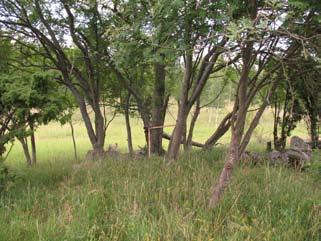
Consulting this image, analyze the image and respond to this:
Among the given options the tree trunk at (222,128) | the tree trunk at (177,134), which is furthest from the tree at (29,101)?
the tree trunk at (222,128)

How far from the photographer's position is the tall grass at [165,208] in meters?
3.70

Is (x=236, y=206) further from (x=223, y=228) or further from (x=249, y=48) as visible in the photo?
(x=249, y=48)

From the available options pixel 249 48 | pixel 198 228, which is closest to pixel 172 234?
pixel 198 228

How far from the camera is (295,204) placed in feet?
14.5

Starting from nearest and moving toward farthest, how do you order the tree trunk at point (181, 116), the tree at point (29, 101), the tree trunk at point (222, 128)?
1. the tree at point (29, 101)
2. the tree trunk at point (181, 116)
3. the tree trunk at point (222, 128)

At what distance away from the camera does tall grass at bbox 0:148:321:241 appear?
3703mm

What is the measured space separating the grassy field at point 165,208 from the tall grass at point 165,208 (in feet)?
0.03

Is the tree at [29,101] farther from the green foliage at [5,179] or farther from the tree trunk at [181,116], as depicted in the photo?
the tree trunk at [181,116]

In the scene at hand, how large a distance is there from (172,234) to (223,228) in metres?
0.52

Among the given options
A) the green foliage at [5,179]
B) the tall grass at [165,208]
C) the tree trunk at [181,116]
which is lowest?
the tall grass at [165,208]

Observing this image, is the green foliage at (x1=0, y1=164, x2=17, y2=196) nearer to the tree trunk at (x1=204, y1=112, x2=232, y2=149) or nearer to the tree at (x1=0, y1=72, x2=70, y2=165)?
the tree at (x1=0, y1=72, x2=70, y2=165)

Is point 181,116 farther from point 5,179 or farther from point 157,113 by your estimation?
point 5,179

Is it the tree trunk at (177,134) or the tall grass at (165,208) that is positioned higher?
the tree trunk at (177,134)

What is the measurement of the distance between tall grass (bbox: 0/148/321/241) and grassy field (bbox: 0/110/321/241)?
1 cm
